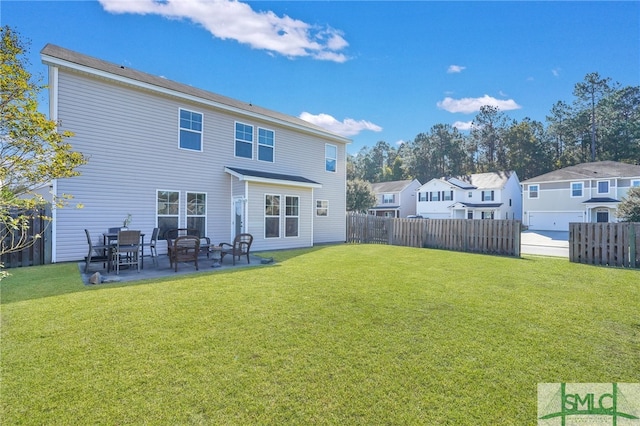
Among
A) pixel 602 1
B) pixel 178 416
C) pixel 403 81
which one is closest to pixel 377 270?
pixel 178 416

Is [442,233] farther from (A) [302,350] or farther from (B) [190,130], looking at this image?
(A) [302,350]

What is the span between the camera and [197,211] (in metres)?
11.3

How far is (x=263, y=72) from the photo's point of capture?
16438mm

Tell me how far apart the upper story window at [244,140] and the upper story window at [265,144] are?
1.48ft

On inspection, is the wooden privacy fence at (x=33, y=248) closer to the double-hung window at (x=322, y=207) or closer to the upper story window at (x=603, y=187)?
the double-hung window at (x=322, y=207)

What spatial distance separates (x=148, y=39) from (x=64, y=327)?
1228 cm

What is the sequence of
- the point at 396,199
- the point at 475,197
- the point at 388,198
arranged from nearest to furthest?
the point at 475,197 → the point at 396,199 → the point at 388,198

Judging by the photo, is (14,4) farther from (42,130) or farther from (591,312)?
(591,312)

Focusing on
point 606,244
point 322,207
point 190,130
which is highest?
point 190,130

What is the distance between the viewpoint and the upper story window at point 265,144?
13.4 m

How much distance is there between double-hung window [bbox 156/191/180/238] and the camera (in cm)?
1045

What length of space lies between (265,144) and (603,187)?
3215 centimetres

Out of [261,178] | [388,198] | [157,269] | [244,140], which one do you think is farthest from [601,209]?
[157,269]

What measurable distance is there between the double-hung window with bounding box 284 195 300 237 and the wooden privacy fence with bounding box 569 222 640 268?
10.0 m
